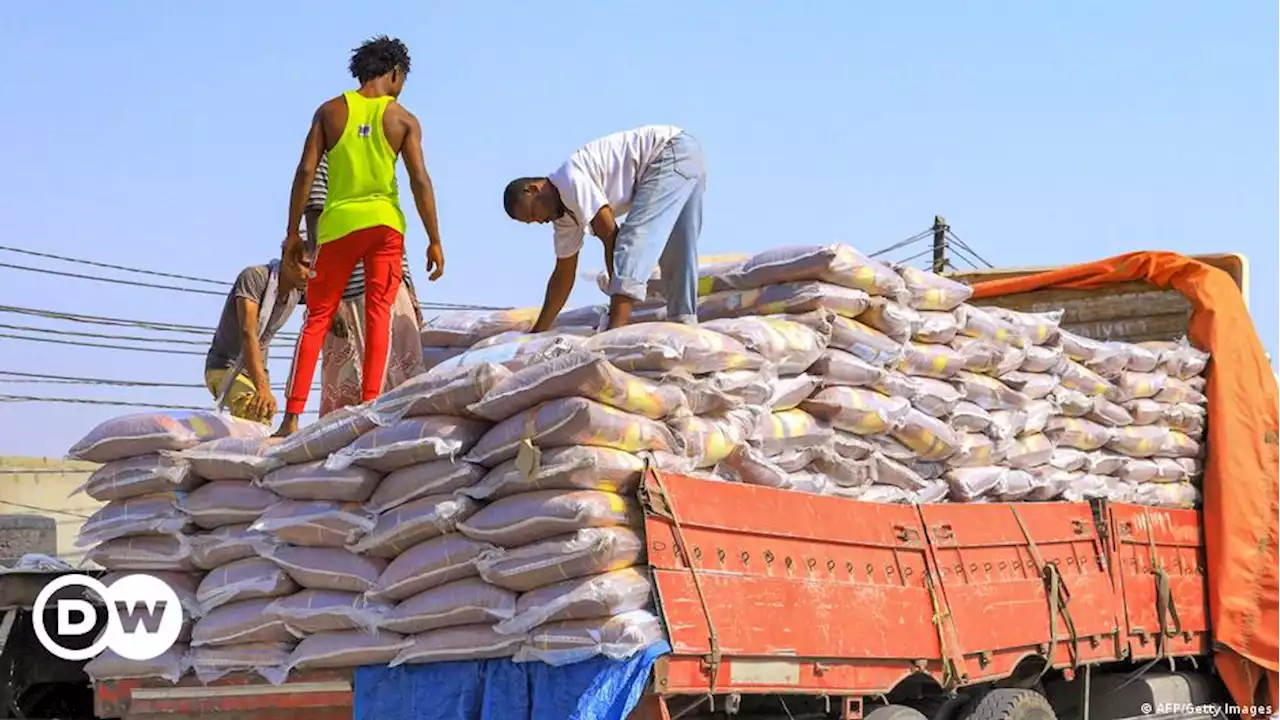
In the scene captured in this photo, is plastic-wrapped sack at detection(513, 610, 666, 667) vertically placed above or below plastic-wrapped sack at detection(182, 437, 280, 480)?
below

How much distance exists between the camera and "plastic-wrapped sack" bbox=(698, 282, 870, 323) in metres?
5.69

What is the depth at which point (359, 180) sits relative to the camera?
5898mm

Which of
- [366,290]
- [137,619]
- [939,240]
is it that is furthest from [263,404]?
→ [939,240]

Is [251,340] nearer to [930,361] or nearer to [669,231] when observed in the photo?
[669,231]

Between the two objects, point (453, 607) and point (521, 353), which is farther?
point (521, 353)

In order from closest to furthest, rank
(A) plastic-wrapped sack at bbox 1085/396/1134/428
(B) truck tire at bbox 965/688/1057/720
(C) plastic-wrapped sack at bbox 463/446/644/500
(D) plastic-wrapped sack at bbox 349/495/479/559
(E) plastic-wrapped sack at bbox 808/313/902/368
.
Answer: (C) plastic-wrapped sack at bbox 463/446/644/500 < (D) plastic-wrapped sack at bbox 349/495/479/559 < (E) plastic-wrapped sack at bbox 808/313/902/368 < (B) truck tire at bbox 965/688/1057/720 < (A) plastic-wrapped sack at bbox 1085/396/1134/428

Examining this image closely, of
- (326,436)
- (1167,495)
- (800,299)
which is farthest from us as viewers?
(1167,495)

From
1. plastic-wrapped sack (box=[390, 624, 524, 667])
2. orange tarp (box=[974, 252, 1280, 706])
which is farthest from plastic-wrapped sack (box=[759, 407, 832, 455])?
orange tarp (box=[974, 252, 1280, 706])

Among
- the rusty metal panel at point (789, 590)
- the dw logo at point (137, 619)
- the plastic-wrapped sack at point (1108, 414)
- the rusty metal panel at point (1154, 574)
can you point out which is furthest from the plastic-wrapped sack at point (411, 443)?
the plastic-wrapped sack at point (1108, 414)

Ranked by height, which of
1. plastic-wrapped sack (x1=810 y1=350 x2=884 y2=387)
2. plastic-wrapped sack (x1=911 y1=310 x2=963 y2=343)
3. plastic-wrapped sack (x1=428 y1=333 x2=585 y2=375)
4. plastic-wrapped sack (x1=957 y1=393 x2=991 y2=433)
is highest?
plastic-wrapped sack (x1=911 y1=310 x2=963 y2=343)

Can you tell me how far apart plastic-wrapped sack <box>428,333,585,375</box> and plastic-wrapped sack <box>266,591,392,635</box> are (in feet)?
2.28

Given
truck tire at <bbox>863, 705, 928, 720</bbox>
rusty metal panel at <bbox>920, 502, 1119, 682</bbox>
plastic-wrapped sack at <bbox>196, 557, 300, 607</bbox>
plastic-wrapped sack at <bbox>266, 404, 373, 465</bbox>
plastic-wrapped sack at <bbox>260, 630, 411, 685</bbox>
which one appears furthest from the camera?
rusty metal panel at <bbox>920, 502, 1119, 682</bbox>

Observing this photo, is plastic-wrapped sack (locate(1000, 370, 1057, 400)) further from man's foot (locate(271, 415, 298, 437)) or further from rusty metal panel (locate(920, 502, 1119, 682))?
man's foot (locate(271, 415, 298, 437))

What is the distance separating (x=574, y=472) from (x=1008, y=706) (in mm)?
→ 2363
